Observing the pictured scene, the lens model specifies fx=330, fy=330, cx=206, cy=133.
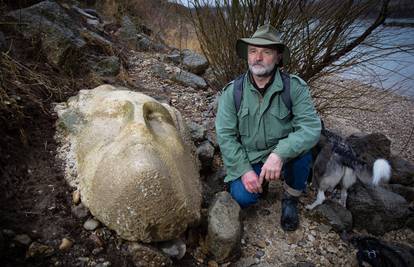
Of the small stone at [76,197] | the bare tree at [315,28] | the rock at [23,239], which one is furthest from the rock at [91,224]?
the bare tree at [315,28]

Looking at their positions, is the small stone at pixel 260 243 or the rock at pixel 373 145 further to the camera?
the rock at pixel 373 145

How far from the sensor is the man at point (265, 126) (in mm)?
2555

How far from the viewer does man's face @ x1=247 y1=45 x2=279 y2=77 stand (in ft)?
8.40

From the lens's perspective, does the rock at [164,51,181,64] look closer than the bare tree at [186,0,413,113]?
No

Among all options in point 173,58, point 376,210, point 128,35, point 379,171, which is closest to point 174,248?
point 376,210

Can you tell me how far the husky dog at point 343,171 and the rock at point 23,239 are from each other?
89.9 inches

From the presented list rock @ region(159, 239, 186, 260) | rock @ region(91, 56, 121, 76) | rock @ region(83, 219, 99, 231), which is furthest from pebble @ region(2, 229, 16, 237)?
rock @ region(91, 56, 121, 76)

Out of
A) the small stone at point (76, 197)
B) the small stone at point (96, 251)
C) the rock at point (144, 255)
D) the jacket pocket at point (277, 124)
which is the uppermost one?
the jacket pocket at point (277, 124)

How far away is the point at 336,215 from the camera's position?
296 centimetres

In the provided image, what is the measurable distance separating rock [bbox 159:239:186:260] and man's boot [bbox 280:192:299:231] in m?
0.99

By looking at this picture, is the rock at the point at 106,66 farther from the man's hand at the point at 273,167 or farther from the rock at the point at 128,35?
the man's hand at the point at 273,167

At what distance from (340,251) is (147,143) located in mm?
1831

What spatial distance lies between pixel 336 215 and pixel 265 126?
108 centimetres

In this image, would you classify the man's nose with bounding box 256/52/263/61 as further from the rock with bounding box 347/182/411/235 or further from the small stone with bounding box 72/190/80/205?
the small stone with bounding box 72/190/80/205
